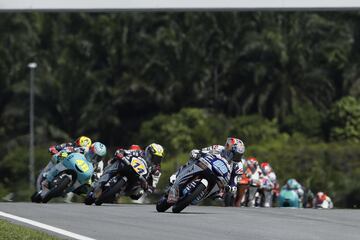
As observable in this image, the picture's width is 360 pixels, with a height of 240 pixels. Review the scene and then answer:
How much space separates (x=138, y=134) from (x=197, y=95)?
3.87 m

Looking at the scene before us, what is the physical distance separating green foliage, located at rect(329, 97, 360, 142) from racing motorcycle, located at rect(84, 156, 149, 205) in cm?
4568

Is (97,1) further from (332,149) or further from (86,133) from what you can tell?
(86,133)

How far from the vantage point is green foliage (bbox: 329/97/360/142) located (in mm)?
67375

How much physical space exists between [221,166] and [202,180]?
356mm

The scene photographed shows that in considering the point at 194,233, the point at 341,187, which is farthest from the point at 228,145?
the point at 341,187

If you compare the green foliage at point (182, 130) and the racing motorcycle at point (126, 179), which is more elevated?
the racing motorcycle at point (126, 179)

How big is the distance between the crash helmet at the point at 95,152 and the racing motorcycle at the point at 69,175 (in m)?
0.27

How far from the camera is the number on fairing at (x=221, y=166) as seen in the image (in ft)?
65.7

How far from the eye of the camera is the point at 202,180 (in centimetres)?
2006

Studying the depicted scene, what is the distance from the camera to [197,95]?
72812 millimetres

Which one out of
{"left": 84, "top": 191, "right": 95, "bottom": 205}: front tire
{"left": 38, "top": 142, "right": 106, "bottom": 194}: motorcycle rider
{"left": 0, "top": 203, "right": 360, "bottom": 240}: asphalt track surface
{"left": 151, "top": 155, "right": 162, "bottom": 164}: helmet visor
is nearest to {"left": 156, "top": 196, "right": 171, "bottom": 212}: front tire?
{"left": 0, "top": 203, "right": 360, "bottom": 240}: asphalt track surface

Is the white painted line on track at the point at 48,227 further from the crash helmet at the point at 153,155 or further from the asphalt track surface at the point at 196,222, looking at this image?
the crash helmet at the point at 153,155

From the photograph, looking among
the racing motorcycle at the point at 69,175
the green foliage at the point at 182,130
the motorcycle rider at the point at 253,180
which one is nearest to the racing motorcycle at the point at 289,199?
the motorcycle rider at the point at 253,180

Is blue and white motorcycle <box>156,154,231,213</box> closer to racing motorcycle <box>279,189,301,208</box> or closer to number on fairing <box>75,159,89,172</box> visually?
number on fairing <box>75,159,89,172</box>
